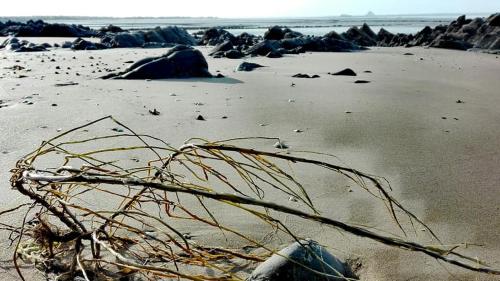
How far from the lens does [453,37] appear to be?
17.6 m

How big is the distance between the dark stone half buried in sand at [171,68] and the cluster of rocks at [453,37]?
437 inches

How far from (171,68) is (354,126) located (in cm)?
416

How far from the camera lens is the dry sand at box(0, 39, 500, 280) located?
222cm

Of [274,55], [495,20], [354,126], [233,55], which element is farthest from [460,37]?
[354,126]

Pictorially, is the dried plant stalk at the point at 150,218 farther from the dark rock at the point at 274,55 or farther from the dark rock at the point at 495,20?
the dark rock at the point at 495,20

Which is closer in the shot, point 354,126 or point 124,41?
point 354,126

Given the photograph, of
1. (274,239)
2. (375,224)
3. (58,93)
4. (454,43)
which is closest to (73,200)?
(274,239)

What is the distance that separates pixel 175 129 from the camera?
410cm

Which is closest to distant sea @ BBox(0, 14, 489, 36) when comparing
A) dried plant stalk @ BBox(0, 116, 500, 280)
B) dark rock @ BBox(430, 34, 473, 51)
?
dark rock @ BBox(430, 34, 473, 51)

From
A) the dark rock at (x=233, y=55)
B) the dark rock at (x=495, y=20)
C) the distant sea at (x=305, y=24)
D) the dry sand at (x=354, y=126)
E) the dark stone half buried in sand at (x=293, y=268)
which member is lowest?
the distant sea at (x=305, y=24)

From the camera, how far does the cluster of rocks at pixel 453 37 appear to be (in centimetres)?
1603

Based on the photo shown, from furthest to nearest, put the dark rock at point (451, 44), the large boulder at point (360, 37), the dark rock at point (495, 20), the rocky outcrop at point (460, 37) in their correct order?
the large boulder at point (360, 37), the dark rock at point (495, 20), the rocky outcrop at point (460, 37), the dark rock at point (451, 44)

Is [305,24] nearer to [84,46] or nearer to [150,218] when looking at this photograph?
[84,46]

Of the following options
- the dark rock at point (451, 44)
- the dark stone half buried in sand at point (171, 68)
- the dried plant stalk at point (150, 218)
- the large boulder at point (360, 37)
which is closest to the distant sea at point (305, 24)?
the large boulder at point (360, 37)
